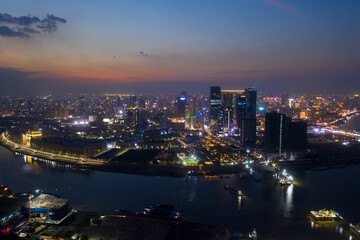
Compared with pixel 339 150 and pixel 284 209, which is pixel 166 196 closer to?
pixel 284 209

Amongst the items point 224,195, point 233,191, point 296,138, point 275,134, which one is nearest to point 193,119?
point 275,134

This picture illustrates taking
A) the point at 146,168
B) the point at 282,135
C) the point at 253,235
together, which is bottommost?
the point at 146,168

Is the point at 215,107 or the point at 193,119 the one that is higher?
the point at 215,107

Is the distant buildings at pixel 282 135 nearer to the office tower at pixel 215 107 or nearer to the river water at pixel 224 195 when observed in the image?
the river water at pixel 224 195

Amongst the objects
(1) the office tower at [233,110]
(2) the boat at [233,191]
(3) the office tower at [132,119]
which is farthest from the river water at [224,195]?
(3) the office tower at [132,119]

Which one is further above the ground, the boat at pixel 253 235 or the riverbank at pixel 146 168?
the boat at pixel 253 235

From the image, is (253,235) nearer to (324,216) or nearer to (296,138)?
(324,216)

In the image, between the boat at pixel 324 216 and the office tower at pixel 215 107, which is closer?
the boat at pixel 324 216
